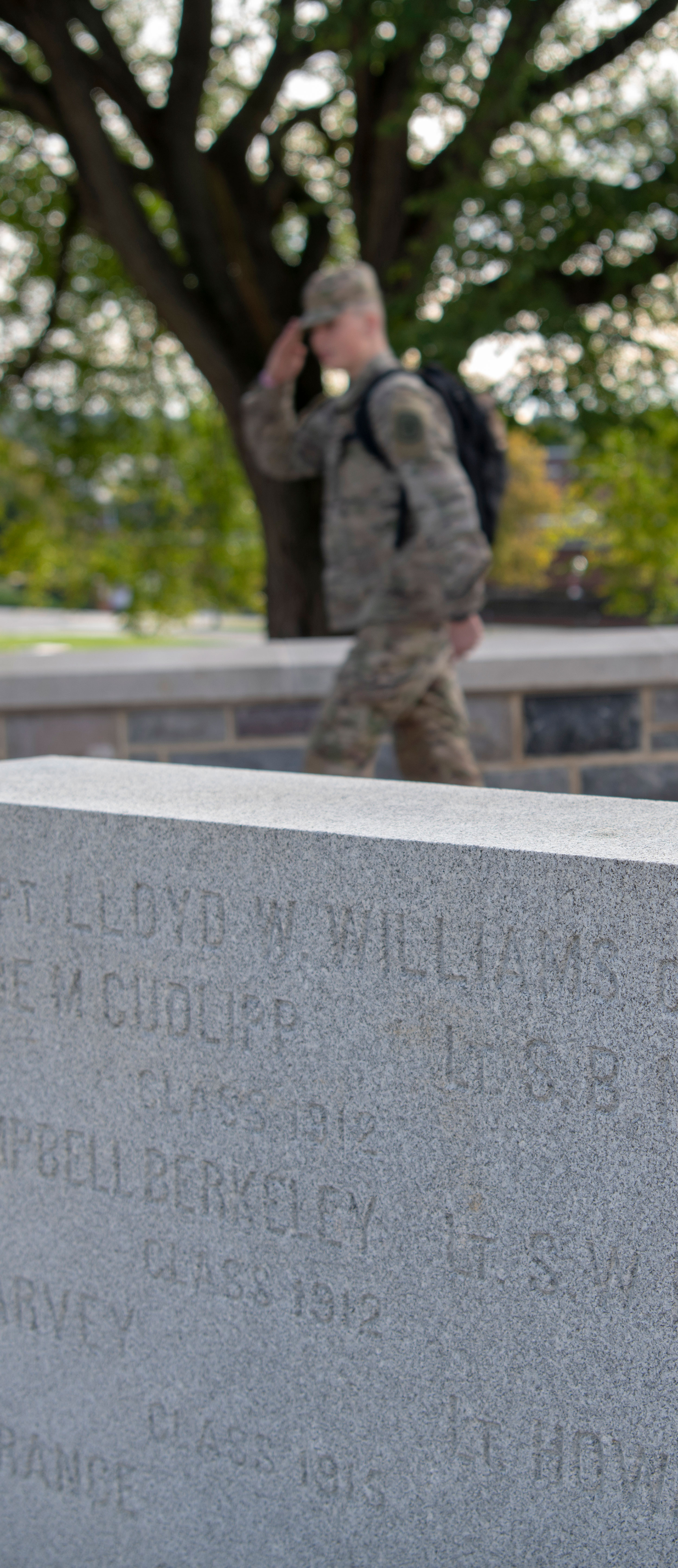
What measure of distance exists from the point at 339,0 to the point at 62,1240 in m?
6.82

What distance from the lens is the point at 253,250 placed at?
9828 mm

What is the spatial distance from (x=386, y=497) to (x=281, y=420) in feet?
2.06

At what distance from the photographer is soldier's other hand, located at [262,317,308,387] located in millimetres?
4047

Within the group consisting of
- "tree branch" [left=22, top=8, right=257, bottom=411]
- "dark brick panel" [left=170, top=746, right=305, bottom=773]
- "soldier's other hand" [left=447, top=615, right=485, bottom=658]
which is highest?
"tree branch" [left=22, top=8, right=257, bottom=411]

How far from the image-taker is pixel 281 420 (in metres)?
4.12

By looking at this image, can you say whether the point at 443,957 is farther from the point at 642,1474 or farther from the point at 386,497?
the point at 386,497

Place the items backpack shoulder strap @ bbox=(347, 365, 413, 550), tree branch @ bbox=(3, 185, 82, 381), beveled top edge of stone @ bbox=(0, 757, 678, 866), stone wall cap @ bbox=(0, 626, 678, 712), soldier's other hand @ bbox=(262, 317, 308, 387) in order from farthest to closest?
tree branch @ bbox=(3, 185, 82, 381) → stone wall cap @ bbox=(0, 626, 678, 712) → soldier's other hand @ bbox=(262, 317, 308, 387) → backpack shoulder strap @ bbox=(347, 365, 413, 550) → beveled top edge of stone @ bbox=(0, 757, 678, 866)

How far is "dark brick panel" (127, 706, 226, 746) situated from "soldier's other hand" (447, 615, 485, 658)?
1148 millimetres

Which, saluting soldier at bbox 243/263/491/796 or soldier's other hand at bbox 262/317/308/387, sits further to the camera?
soldier's other hand at bbox 262/317/308/387

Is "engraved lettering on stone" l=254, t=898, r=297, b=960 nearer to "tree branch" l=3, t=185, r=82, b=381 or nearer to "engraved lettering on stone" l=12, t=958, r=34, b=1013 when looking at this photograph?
"engraved lettering on stone" l=12, t=958, r=34, b=1013

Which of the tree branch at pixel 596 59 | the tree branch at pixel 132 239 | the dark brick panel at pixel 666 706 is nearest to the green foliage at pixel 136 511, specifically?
the tree branch at pixel 132 239

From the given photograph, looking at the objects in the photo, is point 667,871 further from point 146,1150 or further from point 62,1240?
point 62,1240

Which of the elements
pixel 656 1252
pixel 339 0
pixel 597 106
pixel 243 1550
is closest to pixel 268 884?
pixel 656 1252

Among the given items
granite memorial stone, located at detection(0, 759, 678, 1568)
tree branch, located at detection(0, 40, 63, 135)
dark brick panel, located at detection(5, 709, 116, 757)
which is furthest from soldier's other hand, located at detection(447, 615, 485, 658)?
tree branch, located at detection(0, 40, 63, 135)
